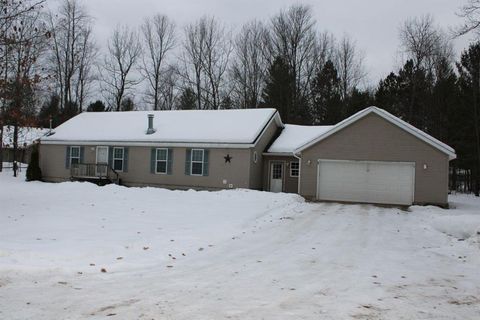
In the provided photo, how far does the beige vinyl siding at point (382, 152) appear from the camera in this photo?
19938 millimetres

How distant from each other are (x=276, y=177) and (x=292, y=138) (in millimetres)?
2687

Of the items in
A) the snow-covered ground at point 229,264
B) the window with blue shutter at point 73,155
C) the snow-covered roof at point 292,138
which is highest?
the snow-covered roof at point 292,138

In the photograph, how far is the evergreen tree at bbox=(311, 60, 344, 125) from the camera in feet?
133

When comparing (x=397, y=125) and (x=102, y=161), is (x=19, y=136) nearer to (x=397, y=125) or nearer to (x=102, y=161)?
(x=102, y=161)

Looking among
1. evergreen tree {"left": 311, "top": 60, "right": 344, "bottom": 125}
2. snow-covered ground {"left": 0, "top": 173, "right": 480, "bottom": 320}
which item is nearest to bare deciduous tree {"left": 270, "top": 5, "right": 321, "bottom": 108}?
evergreen tree {"left": 311, "top": 60, "right": 344, "bottom": 125}

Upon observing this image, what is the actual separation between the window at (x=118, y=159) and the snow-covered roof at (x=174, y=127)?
617mm

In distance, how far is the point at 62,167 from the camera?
29031mm

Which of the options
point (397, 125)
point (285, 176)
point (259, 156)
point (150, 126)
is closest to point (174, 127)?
point (150, 126)

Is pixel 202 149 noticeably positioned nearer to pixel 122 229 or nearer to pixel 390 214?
pixel 390 214

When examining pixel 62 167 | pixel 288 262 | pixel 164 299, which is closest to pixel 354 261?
pixel 288 262

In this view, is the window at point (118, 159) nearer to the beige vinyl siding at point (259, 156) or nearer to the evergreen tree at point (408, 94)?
the beige vinyl siding at point (259, 156)

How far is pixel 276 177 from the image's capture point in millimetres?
25453

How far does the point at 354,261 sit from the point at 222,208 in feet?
25.7

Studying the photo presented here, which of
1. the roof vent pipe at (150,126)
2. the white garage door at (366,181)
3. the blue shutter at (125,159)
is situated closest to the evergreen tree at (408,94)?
the white garage door at (366,181)
